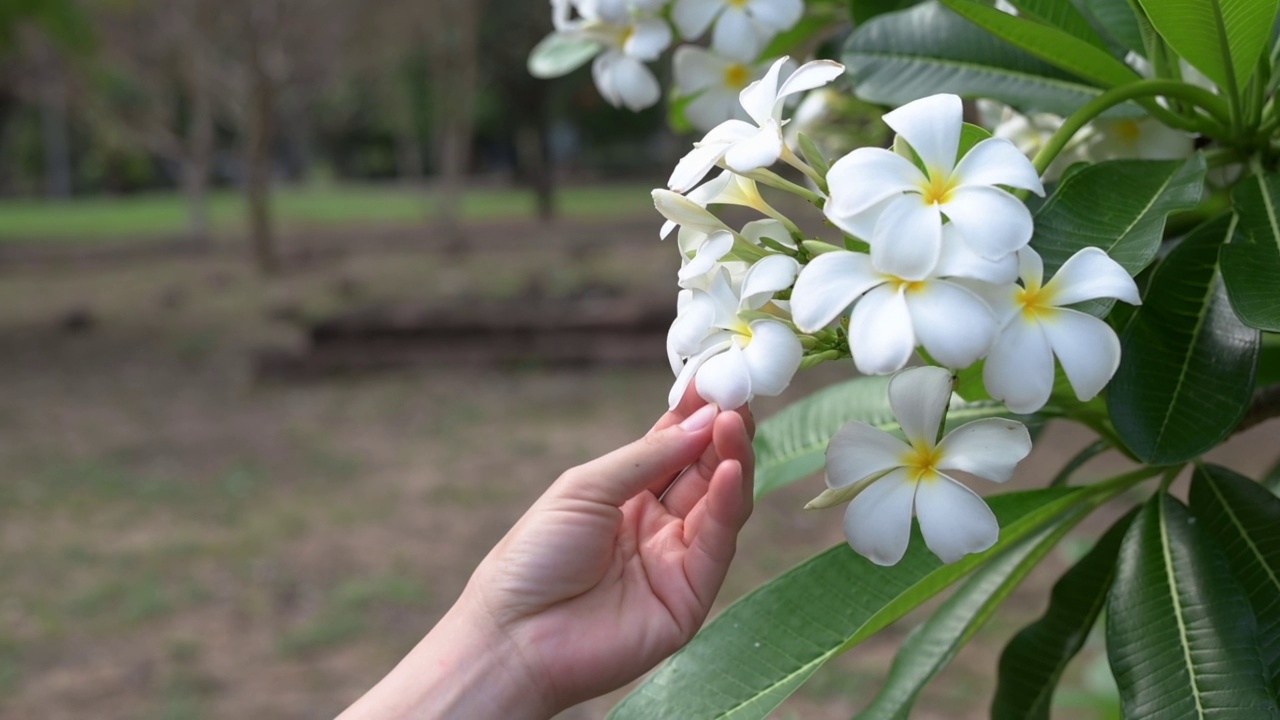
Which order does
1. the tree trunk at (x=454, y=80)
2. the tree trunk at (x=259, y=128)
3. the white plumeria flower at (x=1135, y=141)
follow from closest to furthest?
the white plumeria flower at (x=1135, y=141), the tree trunk at (x=259, y=128), the tree trunk at (x=454, y=80)

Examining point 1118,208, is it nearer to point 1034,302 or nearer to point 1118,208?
point 1118,208

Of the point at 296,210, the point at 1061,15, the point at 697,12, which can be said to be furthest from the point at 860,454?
the point at 296,210

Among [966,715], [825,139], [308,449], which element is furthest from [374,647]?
[825,139]

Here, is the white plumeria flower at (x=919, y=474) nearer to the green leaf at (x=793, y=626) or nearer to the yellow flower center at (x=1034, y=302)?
the yellow flower center at (x=1034, y=302)

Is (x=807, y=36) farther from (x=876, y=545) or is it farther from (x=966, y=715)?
(x=966, y=715)

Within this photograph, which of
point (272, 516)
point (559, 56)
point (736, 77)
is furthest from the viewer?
point (272, 516)

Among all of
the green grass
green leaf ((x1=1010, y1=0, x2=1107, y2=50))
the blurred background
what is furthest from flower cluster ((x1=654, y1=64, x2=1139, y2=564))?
the green grass

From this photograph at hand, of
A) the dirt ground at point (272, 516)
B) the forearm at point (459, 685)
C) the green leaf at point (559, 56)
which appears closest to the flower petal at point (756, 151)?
the forearm at point (459, 685)
